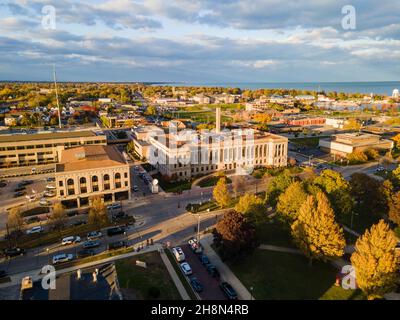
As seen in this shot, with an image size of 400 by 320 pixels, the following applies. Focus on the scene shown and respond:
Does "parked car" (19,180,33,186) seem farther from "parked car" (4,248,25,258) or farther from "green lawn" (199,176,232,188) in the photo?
"green lawn" (199,176,232,188)

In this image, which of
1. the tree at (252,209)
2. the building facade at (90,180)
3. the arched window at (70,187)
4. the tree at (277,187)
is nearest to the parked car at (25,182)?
the building facade at (90,180)

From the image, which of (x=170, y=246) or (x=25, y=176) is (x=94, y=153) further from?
(x=170, y=246)

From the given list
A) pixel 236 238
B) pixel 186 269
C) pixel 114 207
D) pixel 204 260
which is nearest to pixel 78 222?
pixel 114 207

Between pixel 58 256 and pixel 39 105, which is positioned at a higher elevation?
pixel 39 105

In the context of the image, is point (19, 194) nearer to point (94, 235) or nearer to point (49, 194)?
point (49, 194)

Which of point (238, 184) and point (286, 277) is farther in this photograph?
point (238, 184)

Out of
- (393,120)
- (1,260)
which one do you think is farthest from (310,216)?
(393,120)
